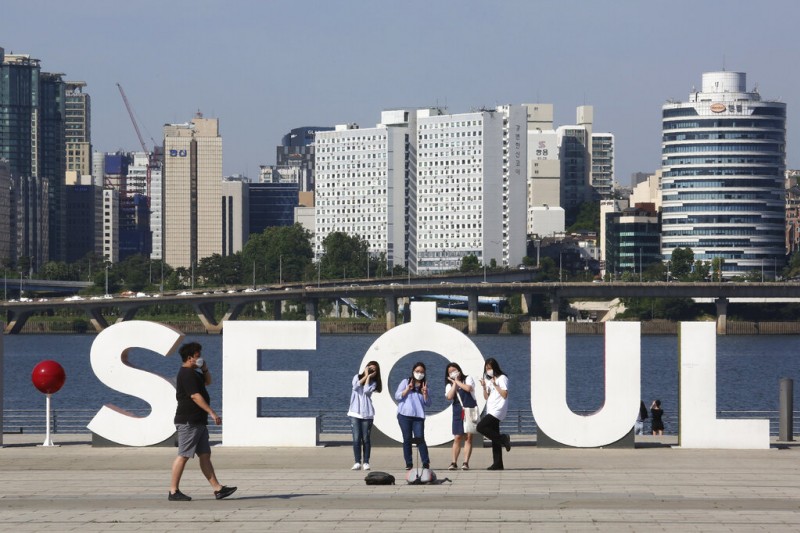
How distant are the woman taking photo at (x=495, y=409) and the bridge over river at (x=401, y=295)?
144544 mm

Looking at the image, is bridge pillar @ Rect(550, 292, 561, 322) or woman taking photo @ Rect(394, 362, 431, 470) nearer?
woman taking photo @ Rect(394, 362, 431, 470)

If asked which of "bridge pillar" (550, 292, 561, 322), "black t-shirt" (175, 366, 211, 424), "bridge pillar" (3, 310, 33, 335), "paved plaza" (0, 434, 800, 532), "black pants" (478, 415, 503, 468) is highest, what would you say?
"black t-shirt" (175, 366, 211, 424)

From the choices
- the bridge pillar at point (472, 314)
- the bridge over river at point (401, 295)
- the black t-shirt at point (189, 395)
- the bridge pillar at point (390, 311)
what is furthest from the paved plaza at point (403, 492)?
the bridge pillar at point (390, 311)

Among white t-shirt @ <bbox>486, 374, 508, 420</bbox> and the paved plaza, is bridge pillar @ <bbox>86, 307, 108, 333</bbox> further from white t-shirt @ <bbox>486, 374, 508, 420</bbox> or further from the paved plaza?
white t-shirt @ <bbox>486, 374, 508, 420</bbox>

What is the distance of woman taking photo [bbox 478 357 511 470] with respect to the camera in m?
27.8

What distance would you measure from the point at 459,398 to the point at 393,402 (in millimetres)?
5045

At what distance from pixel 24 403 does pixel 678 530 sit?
61.1 m

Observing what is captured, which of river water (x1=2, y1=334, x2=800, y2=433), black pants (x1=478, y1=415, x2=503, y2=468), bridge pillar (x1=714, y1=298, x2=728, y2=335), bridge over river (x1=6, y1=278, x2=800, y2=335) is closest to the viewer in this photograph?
black pants (x1=478, y1=415, x2=503, y2=468)

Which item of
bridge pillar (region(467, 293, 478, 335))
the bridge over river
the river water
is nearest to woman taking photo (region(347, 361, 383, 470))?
the river water

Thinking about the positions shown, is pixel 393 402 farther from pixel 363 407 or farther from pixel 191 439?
pixel 191 439

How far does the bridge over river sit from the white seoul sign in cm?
13947

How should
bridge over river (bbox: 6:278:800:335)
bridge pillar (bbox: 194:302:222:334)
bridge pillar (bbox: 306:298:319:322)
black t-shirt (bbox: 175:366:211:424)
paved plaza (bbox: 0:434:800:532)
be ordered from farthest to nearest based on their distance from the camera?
bridge pillar (bbox: 306:298:319:322) → bridge pillar (bbox: 194:302:222:334) → bridge over river (bbox: 6:278:800:335) → black t-shirt (bbox: 175:366:211:424) → paved plaza (bbox: 0:434:800:532)

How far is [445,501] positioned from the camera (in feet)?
78.3

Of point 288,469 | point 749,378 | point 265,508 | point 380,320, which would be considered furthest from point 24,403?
point 380,320
